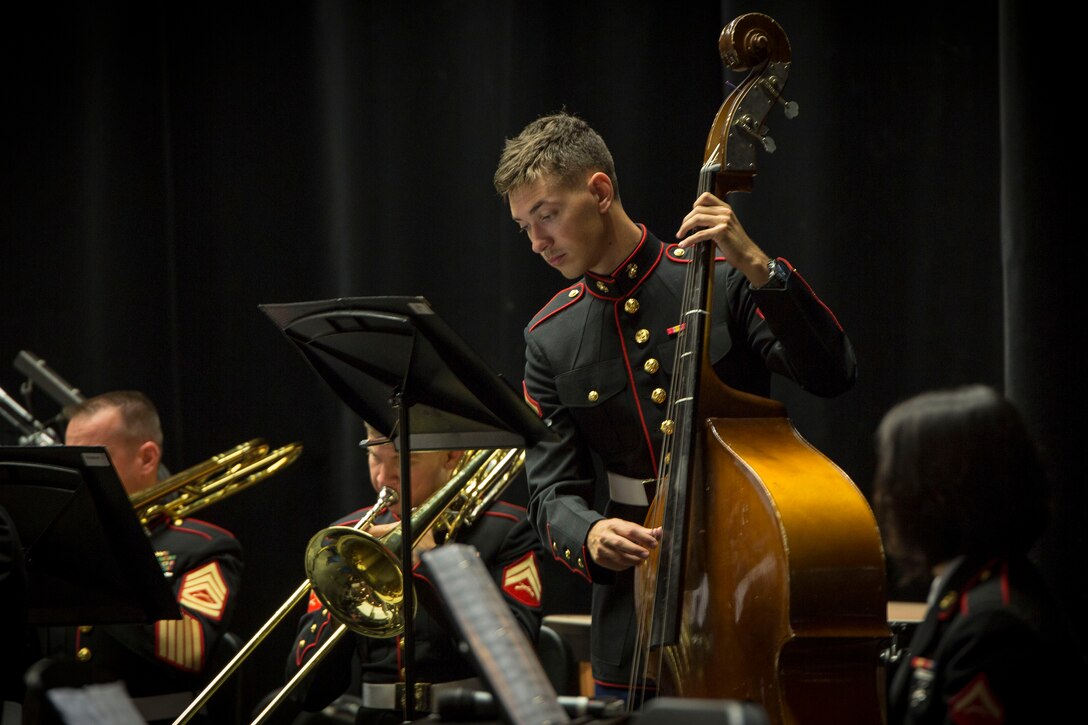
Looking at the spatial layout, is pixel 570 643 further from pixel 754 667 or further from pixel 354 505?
pixel 754 667

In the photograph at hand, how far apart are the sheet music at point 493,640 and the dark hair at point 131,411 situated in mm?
2495

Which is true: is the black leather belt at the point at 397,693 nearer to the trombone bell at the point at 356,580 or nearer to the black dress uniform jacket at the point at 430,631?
the black dress uniform jacket at the point at 430,631

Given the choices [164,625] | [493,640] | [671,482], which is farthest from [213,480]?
[493,640]

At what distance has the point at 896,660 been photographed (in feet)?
8.04

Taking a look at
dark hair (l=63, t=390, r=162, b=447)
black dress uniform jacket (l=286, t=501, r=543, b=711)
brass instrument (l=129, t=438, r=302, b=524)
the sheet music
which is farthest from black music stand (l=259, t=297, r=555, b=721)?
dark hair (l=63, t=390, r=162, b=447)

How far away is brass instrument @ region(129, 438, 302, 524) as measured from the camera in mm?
3697

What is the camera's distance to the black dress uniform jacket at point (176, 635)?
3.40 metres

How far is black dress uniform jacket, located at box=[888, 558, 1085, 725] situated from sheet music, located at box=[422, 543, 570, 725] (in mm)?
452

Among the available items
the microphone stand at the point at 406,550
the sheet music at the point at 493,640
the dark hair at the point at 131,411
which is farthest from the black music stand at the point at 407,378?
the dark hair at the point at 131,411

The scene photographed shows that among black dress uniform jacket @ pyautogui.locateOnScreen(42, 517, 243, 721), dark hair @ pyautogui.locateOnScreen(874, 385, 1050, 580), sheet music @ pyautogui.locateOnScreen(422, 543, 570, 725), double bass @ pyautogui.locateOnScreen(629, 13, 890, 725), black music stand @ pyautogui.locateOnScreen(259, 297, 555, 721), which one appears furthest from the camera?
black dress uniform jacket @ pyautogui.locateOnScreen(42, 517, 243, 721)

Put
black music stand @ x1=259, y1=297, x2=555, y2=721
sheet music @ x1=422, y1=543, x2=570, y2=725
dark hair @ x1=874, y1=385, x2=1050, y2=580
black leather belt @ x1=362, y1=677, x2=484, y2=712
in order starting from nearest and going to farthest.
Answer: sheet music @ x1=422, y1=543, x2=570, y2=725 → dark hair @ x1=874, y1=385, x2=1050, y2=580 → black music stand @ x1=259, y1=297, x2=555, y2=721 → black leather belt @ x1=362, y1=677, x2=484, y2=712

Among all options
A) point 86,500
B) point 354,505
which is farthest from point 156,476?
point 86,500

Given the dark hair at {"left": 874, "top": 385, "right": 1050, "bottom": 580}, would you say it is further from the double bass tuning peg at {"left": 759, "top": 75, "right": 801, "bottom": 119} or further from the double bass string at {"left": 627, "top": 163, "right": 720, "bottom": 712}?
the double bass tuning peg at {"left": 759, "top": 75, "right": 801, "bottom": 119}

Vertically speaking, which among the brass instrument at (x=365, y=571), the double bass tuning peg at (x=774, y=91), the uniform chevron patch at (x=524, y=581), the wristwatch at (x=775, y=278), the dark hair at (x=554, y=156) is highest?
the double bass tuning peg at (x=774, y=91)
